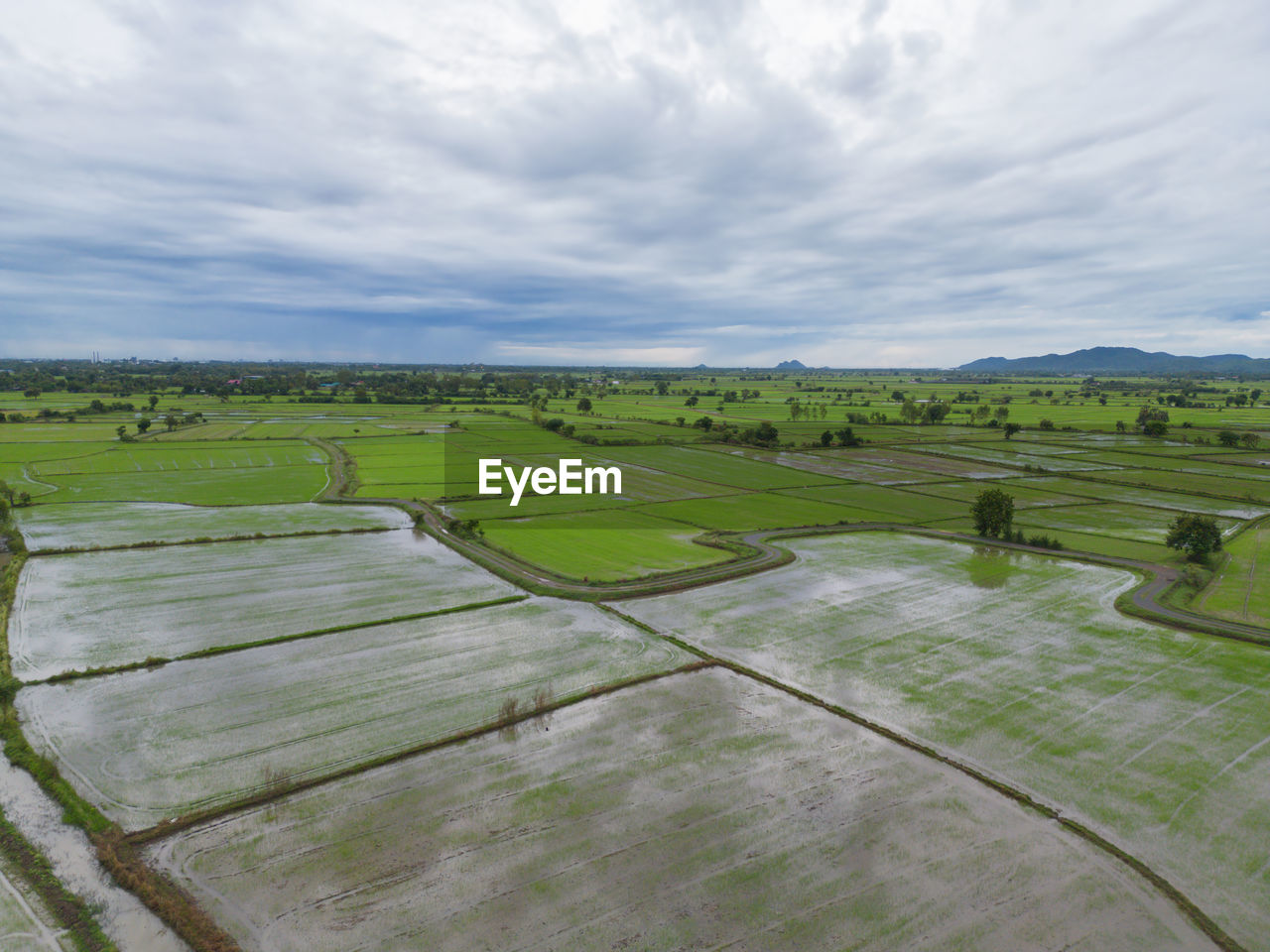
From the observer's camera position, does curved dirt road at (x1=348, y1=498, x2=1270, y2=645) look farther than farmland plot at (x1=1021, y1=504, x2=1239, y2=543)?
No

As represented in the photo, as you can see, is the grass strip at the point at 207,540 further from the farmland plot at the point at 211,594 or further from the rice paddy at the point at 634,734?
the farmland plot at the point at 211,594

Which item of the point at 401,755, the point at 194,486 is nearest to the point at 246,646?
the point at 401,755

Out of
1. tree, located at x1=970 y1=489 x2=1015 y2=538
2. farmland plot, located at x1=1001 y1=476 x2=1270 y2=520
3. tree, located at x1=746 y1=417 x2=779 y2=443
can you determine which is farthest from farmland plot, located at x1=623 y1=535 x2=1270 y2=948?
tree, located at x1=746 y1=417 x2=779 y2=443

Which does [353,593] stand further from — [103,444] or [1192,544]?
[103,444]

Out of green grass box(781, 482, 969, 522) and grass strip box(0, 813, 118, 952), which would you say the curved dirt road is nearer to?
green grass box(781, 482, 969, 522)

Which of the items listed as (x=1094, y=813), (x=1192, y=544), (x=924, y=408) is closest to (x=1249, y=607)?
(x=1192, y=544)


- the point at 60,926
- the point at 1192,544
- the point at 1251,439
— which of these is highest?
the point at 1251,439
